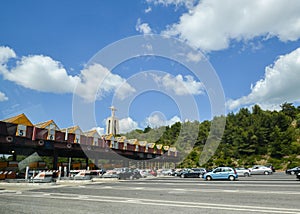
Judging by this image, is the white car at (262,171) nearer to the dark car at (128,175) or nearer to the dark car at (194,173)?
the dark car at (194,173)

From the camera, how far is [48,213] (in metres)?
8.52

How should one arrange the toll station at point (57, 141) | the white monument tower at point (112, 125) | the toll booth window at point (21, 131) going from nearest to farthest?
the toll booth window at point (21, 131) → the toll station at point (57, 141) → the white monument tower at point (112, 125)

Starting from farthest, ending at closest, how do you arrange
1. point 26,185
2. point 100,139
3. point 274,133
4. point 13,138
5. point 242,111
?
point 242,111
point 274,133
point 100,139
point 13,138
point 26,185

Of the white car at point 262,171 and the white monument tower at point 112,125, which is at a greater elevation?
the white monument tower at point 112,125

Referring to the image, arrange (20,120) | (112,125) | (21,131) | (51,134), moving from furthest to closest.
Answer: (112,125) < (51,134) < (20,120) < (21,131)

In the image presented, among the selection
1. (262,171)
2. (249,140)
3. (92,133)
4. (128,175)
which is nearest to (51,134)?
(92,133)

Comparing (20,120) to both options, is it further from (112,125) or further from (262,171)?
(112,125)

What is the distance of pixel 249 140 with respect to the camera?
269 ft

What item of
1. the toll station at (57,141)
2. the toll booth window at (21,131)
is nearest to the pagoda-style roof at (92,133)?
the toll station at (57,141)

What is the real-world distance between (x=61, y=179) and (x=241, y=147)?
64402 millimetres

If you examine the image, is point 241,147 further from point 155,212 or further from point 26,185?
point 155,212

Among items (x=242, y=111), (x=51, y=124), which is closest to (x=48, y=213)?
(x=51, y=124)

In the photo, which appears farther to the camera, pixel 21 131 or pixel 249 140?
pixel 249 140

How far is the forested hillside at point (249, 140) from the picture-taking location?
72.2 metres
